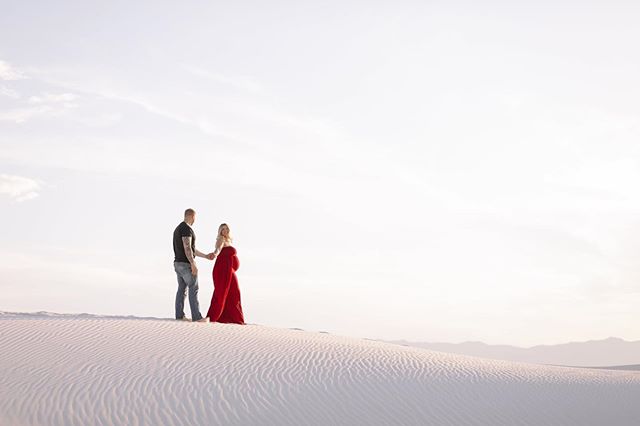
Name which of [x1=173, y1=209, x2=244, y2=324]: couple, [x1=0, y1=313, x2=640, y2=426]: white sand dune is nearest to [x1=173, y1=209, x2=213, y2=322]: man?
[x1=173, y1=209, x2=244, y2=324]: couple

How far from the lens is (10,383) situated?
10758 mm

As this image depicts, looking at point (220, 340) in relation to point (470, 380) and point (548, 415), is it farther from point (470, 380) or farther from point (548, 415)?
point (548, 415)

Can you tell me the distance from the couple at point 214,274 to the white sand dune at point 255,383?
0.88 metres

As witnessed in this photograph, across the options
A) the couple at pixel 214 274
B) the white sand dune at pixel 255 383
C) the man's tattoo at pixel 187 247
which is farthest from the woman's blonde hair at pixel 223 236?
the white sand dune at pixel 255 383

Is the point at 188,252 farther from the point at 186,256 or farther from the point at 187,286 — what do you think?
the point at 187,286

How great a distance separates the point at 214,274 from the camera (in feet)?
55.0

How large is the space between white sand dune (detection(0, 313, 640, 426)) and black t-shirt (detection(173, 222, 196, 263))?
1340 mm

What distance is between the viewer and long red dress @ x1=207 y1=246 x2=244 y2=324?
1666cm

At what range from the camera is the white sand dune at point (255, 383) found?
10250 millimetres

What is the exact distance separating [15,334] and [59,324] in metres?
1.21

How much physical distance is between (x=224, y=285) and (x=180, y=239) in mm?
1596

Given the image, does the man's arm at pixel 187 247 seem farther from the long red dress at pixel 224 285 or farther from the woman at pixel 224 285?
the long red dress at pixel 224 285

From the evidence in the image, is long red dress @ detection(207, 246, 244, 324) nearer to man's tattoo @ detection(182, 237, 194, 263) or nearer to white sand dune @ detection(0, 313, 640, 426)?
man's tattoo @ detection(182, 237, 194, 263)

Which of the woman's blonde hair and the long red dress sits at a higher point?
the woman's blonde hair
